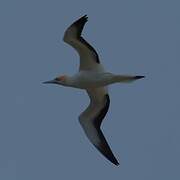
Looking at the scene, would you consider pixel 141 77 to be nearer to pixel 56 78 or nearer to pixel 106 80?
pixel 106 80

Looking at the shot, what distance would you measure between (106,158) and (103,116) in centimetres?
166

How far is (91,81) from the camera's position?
95.3 feet

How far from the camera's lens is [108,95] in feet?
100

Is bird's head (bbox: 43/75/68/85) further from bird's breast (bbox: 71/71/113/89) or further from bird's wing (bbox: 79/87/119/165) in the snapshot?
bird's wing (bbox: 79/87/119/165)

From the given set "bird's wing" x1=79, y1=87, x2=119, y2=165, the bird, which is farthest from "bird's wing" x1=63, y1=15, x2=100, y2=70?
"bird's wing" x1=79, y1=87, x2=119, y2=165

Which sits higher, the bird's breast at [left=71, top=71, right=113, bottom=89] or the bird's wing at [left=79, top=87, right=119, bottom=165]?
the bird's breast at [left=71, top=71, right=113, bottom=89]

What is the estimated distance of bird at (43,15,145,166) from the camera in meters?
28.5

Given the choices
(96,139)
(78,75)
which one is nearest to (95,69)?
(78,75)

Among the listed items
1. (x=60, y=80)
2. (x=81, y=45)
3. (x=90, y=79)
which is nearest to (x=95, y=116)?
(x=60, y=80)

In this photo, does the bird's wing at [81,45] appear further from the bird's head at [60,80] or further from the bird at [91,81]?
the bird's head at [60,80]

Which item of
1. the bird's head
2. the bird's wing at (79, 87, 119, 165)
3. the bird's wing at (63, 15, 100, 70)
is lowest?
the bird's wing at (79, 87, 119, 165)

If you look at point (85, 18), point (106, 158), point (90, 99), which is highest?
point (85, 18)

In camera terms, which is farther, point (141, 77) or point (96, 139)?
point (96, 139)

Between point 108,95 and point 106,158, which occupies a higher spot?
point 108,95
